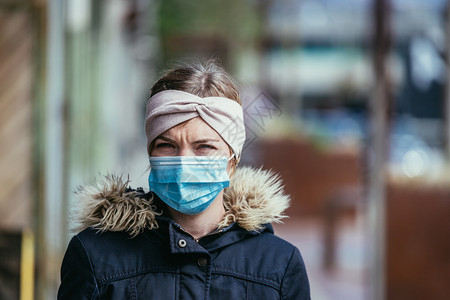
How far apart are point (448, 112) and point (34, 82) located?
15.6 ft

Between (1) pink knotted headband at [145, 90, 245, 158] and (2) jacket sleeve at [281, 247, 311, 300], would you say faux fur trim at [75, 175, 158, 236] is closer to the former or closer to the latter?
(1) pink knotted headband at [145, 90, 245, 158]

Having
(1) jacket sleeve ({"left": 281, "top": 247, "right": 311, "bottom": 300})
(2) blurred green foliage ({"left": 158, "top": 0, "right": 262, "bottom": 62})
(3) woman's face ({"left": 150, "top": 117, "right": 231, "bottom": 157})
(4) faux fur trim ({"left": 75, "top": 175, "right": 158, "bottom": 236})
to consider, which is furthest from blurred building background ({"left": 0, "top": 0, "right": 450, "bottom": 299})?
(2) blurred green foliage ({"left": 158, "top": 0, "right": 262, "bottom": 62})

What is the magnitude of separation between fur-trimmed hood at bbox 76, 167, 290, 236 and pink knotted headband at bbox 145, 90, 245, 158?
15 cm

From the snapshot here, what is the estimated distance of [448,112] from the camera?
7641 mm

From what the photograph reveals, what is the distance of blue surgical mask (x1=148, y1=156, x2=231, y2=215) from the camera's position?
1.66 m

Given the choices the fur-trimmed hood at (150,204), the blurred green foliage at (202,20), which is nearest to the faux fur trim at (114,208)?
the fur-trimmed hood at (150,204)

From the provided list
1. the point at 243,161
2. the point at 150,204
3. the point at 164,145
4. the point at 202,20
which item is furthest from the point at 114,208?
the point at 202,20

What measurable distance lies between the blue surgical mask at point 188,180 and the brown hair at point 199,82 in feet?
0.22

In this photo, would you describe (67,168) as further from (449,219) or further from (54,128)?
(449,219)

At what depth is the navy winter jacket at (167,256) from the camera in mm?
1643

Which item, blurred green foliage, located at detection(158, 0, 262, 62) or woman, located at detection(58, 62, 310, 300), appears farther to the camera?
blurred green foliage, located at detection(158, 0, 262, 62)

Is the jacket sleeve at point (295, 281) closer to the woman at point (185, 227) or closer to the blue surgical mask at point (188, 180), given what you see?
the woman at point (185, 227)

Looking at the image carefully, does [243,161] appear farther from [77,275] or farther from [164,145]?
[77,275]

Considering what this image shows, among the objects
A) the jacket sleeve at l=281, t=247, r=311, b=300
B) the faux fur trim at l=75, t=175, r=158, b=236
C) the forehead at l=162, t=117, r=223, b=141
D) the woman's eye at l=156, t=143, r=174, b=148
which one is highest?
the forehead at l=162, t=117, r=223, b=141
